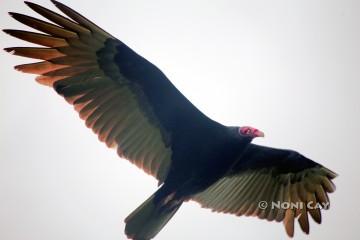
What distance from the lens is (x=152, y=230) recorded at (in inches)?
199

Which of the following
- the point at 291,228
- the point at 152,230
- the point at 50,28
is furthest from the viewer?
the point at 291,228

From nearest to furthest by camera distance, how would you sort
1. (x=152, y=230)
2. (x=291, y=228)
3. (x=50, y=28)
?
(x=50, y=28), (x=152, y=230), (x=291, y=228)

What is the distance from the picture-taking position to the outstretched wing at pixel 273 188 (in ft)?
19.3

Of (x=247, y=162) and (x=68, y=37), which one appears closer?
(x=68, y=37)

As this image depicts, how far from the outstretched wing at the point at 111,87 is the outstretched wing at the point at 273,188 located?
3.31 feet

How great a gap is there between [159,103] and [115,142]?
62 centimetres

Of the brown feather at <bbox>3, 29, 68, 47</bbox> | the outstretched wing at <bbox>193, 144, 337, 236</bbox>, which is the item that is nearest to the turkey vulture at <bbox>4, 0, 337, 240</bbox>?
the brown feather at <bbox>3, 29, 68, 47</bbox>

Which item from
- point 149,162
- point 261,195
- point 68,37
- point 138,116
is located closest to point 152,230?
point 149,162

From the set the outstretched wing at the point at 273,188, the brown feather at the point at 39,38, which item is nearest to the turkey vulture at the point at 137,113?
the brown feather at the point at 39,38

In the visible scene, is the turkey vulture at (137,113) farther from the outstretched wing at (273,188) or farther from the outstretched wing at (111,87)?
the outstretched wing at (273,188)

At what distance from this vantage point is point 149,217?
5.03m

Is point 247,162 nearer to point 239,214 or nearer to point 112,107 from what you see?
point 239,214

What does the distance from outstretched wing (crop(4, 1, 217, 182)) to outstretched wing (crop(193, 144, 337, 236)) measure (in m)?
1.01

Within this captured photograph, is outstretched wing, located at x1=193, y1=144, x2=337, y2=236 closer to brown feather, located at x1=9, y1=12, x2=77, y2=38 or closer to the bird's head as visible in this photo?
the bird's head
